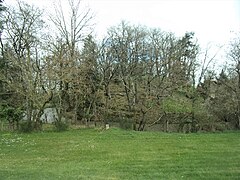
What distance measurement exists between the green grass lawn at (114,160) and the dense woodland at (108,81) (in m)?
7.74

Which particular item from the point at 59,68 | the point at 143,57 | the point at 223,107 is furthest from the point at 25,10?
the point at 223,107

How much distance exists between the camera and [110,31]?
30.4m

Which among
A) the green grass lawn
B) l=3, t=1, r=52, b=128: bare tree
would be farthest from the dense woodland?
the green grass lawn

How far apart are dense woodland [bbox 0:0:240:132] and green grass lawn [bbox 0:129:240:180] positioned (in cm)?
774

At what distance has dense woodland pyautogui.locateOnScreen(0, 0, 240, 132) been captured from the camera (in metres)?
24.7

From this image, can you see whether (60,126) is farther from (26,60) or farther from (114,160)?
(114,160)

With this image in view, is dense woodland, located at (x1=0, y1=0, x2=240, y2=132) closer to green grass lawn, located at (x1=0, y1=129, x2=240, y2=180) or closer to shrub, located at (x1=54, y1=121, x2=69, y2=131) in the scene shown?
shrub, located at (x1=54, y1=121, x2=69, y2=131)

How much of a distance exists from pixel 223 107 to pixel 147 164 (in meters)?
18.4

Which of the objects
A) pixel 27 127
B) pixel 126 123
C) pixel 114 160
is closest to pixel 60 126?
pixel 27 127

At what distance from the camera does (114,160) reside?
1188 cm

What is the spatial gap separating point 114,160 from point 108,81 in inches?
675

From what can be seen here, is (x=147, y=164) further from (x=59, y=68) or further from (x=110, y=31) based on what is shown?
(x=110, y=31)

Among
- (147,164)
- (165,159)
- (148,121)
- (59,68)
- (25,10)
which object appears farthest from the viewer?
(148,121)

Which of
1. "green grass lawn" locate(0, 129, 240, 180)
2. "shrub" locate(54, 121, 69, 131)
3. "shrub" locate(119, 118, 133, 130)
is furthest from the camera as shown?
"shrub" locate(119, 118, 133, 130)
